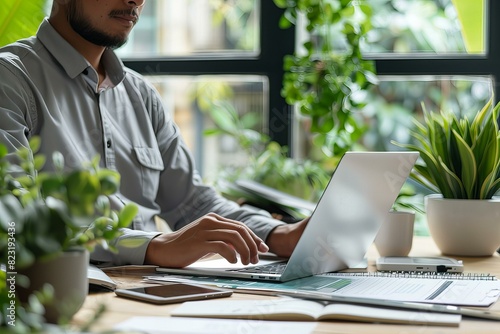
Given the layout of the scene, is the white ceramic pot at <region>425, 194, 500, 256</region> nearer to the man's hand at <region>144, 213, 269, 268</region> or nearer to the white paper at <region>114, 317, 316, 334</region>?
the man's hand at <region>144, 213, 269, 268</region>

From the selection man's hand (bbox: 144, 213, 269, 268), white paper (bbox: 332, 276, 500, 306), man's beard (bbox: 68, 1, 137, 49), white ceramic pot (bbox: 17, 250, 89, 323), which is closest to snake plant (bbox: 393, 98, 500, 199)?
white paper (bbox: 332, 276, 500, 306)

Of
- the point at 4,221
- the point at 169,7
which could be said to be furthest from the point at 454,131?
the point at 169,7

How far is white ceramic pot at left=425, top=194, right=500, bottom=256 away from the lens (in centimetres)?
191

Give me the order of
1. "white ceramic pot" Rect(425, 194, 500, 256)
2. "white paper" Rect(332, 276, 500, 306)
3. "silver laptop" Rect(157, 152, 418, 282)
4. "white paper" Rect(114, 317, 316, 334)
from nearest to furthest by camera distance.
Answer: "white paper" Rect(114, 317, 316, 334), "white paper" Rect(332, 276, 500, 306), "silver laptop" Rect(157, 152, 418, 282), "white ceramic pot" Rect(425, 194, 500, 256)

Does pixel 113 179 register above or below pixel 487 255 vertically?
above

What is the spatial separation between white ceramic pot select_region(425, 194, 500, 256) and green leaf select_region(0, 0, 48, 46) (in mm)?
1370

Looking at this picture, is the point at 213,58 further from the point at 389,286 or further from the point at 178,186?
the point at 389,286

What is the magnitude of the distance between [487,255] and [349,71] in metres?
0.93

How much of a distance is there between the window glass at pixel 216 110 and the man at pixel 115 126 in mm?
731

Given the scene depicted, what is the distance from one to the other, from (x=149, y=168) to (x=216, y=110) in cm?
101

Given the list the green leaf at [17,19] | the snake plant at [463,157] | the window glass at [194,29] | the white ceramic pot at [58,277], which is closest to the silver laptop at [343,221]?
the snake plant at [463,157]

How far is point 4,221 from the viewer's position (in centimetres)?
75

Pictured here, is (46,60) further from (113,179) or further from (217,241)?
(113,179)

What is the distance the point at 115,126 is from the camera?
2.01 m
